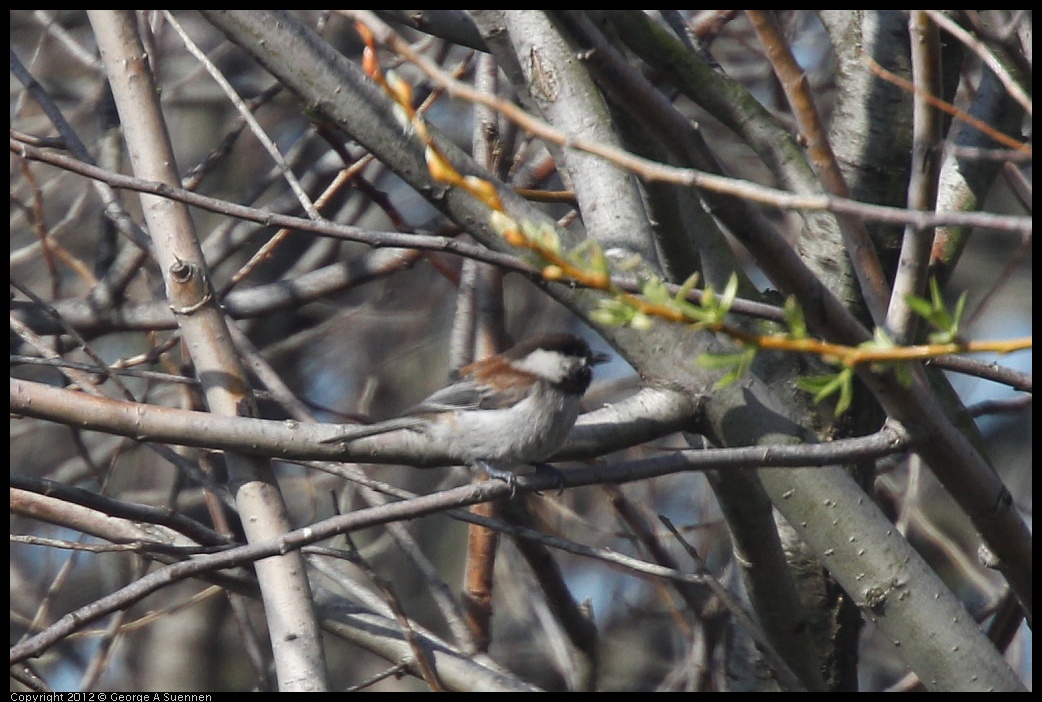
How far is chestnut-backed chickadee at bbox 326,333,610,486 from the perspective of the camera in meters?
3.52

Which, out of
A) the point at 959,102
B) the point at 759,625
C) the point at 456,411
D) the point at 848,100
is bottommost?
the point at 759,625

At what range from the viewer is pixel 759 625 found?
334 centimetres

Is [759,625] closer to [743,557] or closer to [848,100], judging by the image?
[743,557]

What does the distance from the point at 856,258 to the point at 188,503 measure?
5227 millimetres

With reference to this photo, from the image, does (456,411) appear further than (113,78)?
Yes

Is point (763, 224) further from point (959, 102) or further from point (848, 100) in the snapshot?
point (959, 102)

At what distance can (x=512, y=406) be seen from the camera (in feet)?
12.1

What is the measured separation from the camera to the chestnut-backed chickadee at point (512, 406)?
3.52 metres

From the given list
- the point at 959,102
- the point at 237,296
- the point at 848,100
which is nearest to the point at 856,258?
the point at 848,100

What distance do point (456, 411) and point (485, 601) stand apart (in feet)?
2.74

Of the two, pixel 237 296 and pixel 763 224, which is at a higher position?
pixel 237 296
